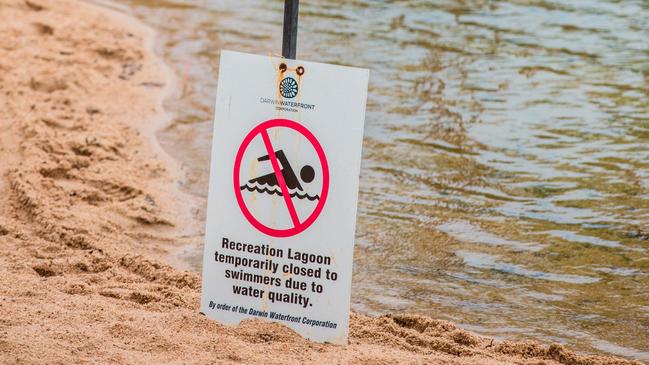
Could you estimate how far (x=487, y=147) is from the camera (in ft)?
27.1

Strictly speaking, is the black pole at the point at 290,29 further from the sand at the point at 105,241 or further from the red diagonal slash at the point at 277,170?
the sand at the point at 105,241

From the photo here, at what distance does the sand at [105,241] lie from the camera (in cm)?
425

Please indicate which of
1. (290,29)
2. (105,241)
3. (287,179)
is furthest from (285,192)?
(105,241)

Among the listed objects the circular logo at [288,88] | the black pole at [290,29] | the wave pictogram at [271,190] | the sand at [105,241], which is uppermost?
the black pole at [290,29]

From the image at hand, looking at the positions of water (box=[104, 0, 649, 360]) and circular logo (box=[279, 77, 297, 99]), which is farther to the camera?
water (box=[104, 0, 649, 360])

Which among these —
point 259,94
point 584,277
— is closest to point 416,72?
point 584,277

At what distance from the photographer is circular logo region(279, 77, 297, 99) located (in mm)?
4234

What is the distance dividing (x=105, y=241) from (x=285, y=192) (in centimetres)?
200

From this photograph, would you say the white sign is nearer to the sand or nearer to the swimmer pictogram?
the swimmer pictogram

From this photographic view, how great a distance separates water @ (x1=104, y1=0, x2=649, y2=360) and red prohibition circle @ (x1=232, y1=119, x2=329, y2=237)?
4.20 ft

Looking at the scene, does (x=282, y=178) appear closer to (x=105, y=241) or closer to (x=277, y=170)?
(x=277, y=170)

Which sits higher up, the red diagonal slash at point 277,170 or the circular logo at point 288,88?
the circular logo at point 288,88

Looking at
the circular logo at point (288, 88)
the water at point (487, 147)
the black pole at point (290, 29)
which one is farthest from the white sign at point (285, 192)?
the water at point (487, 147)

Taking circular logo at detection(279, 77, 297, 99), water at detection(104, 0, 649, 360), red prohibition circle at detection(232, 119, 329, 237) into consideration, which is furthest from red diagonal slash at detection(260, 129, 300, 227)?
water at detection(104, 0, 649, 360)
